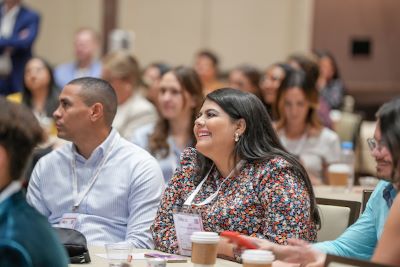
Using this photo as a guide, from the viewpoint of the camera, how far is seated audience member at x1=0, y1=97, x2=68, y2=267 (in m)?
2.26

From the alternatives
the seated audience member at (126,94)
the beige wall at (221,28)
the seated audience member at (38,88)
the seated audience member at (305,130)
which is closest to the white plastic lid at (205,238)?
the seated audience member at (305,130)

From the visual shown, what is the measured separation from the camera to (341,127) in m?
8.12

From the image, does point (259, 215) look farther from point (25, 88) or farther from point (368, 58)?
point (368, 58)

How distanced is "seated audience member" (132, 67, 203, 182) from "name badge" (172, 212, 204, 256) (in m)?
2.41

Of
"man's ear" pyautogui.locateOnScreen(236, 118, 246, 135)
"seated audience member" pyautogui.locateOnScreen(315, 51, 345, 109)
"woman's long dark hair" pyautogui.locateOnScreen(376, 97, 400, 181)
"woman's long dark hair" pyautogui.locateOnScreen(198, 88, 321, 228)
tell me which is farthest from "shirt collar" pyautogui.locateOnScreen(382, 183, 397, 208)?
"seated audience member" pyautogui.locateOnScreen(315, 51, 345, 109)

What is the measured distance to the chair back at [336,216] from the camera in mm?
3961

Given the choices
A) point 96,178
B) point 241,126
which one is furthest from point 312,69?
point 241,126

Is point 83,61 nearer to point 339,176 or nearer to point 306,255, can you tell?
point 339,176

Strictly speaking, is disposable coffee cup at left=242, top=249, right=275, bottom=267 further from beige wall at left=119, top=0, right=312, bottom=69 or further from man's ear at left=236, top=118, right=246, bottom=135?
beige wall at left=119, top=0, right=312, bottom=69

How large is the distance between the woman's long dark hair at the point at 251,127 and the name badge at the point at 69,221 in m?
0.94

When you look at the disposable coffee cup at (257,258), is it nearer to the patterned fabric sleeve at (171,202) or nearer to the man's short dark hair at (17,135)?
the man's short dark hair at (17,135)

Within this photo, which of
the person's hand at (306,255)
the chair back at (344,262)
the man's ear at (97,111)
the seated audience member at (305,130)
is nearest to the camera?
the chair back at (344,262)

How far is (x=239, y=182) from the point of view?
12.1ft

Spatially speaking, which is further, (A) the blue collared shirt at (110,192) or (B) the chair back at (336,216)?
(A) the blue collared shirt at (110,192)
